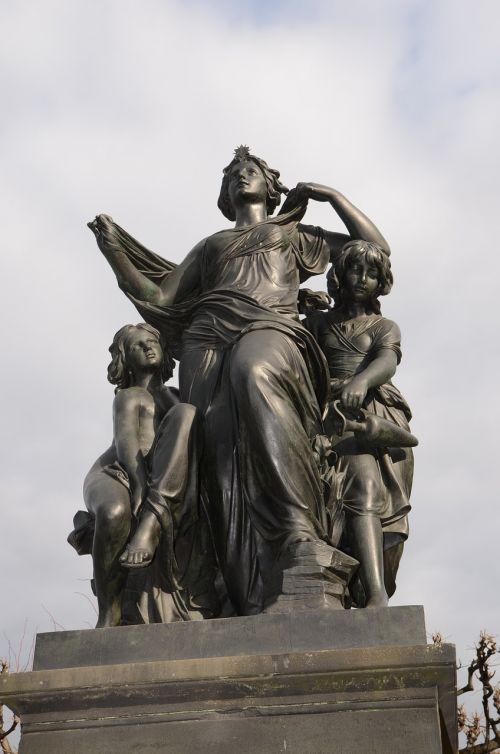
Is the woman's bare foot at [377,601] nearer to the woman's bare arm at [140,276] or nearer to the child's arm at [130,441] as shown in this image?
the child's arm at [130,441]

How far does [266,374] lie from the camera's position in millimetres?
6801

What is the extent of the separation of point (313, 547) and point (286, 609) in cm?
40

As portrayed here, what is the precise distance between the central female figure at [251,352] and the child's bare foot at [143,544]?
52 centimetres

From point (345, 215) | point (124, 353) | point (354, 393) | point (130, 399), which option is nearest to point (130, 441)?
point (130, 399)

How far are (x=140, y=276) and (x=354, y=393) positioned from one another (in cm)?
208

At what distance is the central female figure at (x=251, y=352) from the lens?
6594 mm

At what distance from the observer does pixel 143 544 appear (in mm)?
6387

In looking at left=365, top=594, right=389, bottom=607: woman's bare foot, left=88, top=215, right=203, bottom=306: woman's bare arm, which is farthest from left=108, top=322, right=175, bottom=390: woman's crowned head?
left=365, top=594, right=389, bottom=607: woman's bare foot

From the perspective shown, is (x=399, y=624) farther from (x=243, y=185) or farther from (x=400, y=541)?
(x=243, y=185)

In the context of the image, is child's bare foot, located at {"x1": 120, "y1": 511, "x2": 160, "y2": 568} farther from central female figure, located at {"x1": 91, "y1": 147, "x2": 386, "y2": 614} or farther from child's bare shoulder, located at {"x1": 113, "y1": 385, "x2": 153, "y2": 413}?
child's bare shoulder, located at {"x1": 113, "y1": 385, "x2": 153, "y2": 413}

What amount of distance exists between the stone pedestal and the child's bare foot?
1.30ft

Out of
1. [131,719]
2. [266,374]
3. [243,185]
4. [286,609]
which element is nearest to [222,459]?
[266,374]

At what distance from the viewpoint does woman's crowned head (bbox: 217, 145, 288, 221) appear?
342 inches

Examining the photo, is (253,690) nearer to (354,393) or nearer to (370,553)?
(370,553)
